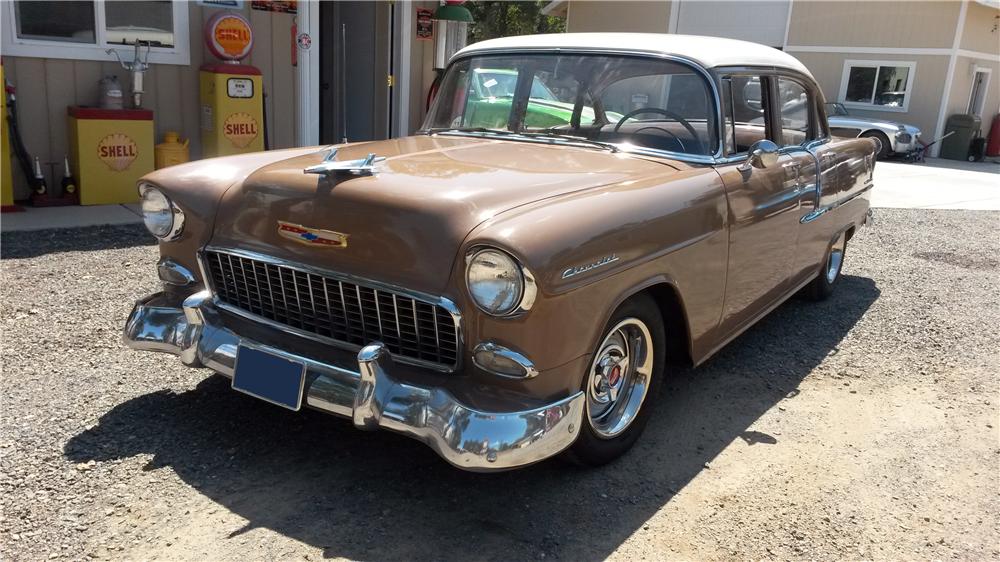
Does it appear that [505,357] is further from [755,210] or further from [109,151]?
[109,151]

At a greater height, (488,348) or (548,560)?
(488,348)

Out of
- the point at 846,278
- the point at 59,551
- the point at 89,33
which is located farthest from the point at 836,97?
the point at 59,551

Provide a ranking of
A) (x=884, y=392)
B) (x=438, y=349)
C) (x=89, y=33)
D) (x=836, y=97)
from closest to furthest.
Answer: (x=438, y=349), (x=884, y=392), (x=89, y=33), (x=836, y=97)

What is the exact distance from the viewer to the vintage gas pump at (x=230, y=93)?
7.21 metres

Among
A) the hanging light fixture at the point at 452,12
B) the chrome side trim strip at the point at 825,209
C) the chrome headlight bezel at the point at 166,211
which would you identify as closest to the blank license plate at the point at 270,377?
the chrome headlight bezel at the point at 166,211

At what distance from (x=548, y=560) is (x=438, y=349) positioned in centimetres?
73

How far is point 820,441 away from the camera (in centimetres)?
330

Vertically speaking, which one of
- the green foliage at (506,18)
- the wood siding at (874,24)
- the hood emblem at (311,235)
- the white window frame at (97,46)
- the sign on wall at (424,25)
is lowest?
the hood emblem at (311,235)

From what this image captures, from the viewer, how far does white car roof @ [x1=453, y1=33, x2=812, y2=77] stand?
3512 millimetres

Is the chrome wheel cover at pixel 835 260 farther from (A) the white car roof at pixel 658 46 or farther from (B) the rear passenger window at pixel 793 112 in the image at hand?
(A) the white car roof at pixel 658 46

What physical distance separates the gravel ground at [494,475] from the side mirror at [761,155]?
110cm

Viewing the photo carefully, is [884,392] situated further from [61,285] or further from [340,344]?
[61,285]

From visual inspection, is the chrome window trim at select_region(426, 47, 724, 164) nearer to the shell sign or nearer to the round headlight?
the round headlight

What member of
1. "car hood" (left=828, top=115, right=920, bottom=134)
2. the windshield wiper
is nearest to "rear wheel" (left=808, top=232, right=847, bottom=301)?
the windshield wiper
